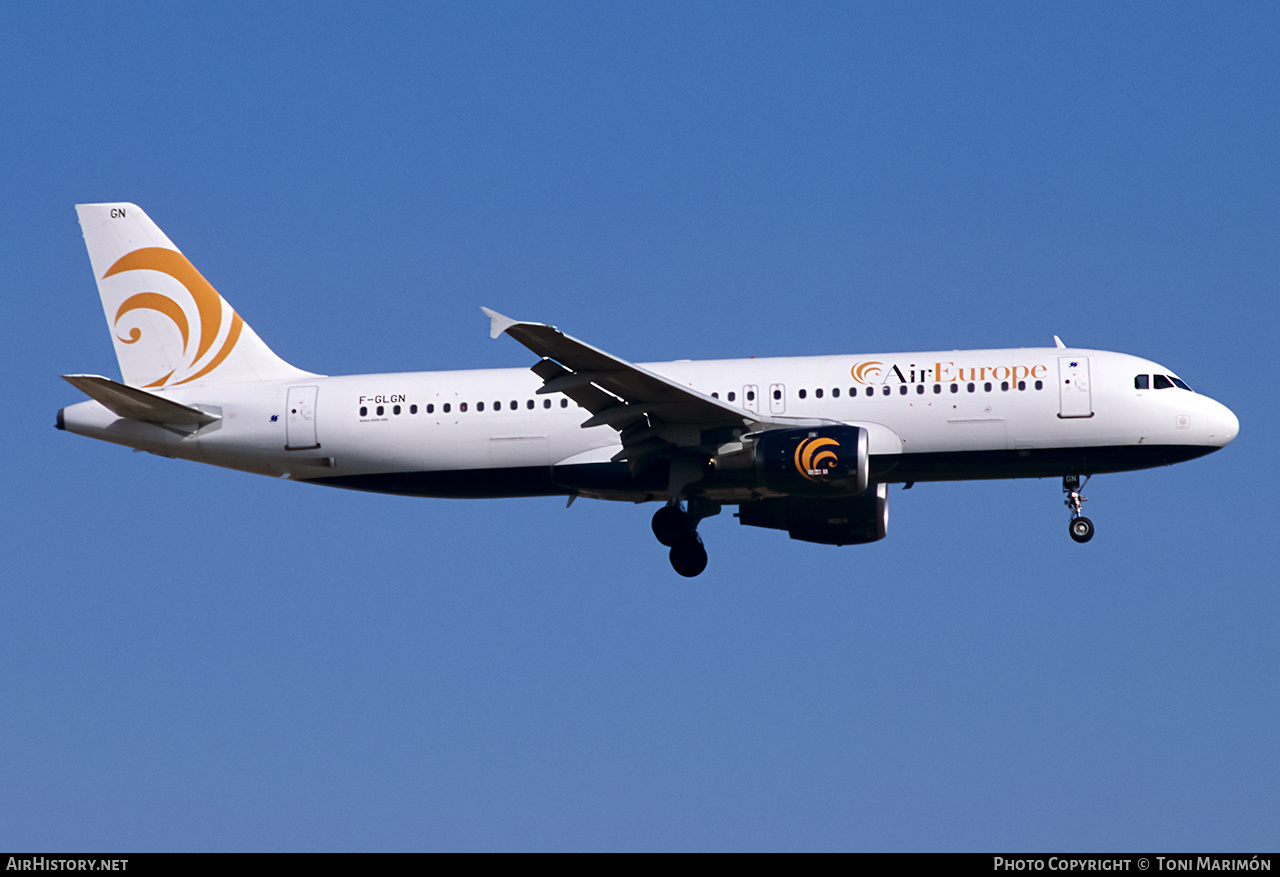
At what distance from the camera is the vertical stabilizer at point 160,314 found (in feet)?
126

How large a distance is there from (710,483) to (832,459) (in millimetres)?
2963

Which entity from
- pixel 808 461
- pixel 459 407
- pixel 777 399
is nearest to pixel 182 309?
pixel 459 407

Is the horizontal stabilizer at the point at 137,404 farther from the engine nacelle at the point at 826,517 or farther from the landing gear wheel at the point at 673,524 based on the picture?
the engine nacelle at the point at 826,517

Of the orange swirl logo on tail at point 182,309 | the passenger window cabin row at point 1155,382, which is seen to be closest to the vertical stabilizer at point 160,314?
the orange swirl logo on tail at point 182,309

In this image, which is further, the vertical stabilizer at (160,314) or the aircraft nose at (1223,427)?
the vertical stabilizer at (160,314)

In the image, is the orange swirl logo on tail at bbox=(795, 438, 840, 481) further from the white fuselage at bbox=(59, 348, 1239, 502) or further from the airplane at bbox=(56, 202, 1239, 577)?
the white fuselage at bbox=(59, 348, 1239, 502)

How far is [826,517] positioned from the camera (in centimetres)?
3822

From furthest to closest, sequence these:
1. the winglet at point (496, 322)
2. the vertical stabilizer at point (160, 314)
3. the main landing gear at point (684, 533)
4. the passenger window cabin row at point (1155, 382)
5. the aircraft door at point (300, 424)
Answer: the vertical stabilizer at point (160, 314) < the main landing gear at point (684, 533) < the aircraft door at point (300, 424) < the passenger window cabin row at point (1155, 382) < the winglet at point (496, 322)

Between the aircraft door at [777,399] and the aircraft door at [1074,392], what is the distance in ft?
18.9

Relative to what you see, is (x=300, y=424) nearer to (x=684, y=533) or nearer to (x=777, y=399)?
(x=684, y=533)

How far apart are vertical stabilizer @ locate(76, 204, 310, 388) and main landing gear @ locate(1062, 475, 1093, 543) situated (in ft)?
58.6

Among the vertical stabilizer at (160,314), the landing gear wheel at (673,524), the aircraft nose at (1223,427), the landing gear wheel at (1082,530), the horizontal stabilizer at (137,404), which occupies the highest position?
the vertical stabilizer at (160,314)

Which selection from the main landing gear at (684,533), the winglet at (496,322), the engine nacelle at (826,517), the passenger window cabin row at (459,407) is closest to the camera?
the winglet at (496,322)
